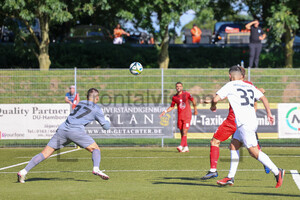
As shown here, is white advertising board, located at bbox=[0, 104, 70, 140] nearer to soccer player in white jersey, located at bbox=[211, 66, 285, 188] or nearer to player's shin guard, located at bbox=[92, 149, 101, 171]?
player's shin guard, located at bbox=[92, 149, 101, 171]

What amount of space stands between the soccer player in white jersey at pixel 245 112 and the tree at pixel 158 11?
16.0m

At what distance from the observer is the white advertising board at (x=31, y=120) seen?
59.3 feet

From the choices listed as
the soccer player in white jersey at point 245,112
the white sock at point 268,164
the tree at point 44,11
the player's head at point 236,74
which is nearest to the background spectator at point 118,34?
the tree at point 44,11

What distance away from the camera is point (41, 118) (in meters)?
18.1

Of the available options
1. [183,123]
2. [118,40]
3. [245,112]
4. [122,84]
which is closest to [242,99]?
[245,112]

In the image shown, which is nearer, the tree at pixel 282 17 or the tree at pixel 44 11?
the tree at pixel 44 11

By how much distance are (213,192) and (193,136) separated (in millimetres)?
9694

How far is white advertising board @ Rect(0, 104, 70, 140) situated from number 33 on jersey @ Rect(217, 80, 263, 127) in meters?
10.0

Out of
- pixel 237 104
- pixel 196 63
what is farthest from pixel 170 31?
pixel 237 104

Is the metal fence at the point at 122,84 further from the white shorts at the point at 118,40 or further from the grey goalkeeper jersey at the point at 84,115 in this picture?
the white shorts at the point at 118,40

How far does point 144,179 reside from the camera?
10.1 m

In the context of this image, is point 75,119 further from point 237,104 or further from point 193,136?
point 193,136

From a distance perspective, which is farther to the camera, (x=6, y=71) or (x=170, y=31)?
(x=170, y=31)

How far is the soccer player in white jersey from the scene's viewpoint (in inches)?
343
